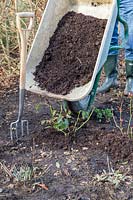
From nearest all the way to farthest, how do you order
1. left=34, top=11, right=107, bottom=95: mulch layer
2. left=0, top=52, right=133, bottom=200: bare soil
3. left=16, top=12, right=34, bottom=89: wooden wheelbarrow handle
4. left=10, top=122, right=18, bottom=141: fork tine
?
left=0, top=52, right=133, bottom=200: bare soil < left=16, top=12, right=34, bottom=89: wooden wheelbarrow handle < left=10, top=122, right=18, bottom=141: fork tine < left=34, top=11, right=107, bottom=95: mulch layer

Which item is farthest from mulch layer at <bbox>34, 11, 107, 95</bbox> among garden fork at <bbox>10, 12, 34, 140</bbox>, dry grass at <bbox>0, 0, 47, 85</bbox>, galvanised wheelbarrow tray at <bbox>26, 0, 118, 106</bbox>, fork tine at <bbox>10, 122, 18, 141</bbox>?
dry grass at <bbox>0, 0, 47, 85</bbox>

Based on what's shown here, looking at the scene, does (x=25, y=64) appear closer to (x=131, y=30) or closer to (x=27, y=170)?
(x=27, y=170)

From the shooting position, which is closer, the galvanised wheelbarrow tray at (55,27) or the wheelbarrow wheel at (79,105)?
the galvanised wheelbarrow tray at (55,27)

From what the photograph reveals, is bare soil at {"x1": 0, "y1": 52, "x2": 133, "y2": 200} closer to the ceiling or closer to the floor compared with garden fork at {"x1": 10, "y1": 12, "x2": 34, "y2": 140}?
closer to the floor

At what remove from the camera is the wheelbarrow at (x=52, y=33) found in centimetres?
357

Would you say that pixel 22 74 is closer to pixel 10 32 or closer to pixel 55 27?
pixel 55 27

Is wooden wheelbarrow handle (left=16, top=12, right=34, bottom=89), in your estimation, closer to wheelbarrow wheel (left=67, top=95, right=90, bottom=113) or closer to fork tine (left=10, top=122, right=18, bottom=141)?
fork tine (left=10, top=122, right=18, bottom=141)

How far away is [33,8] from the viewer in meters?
5.71

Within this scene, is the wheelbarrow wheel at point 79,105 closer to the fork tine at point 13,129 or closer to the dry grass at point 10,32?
the fork tine at point 13,129

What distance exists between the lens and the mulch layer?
380cm

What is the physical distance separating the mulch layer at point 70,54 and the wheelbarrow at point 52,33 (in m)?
0.05

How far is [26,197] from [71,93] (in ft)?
3.22

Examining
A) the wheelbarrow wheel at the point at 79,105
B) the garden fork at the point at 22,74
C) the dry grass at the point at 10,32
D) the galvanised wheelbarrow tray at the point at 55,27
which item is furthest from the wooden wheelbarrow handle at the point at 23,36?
the dry grass at the point at 10,32

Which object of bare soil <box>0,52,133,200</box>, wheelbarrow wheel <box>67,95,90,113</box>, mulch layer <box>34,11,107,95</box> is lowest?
bare soil <box>0,52,133,200</box>
